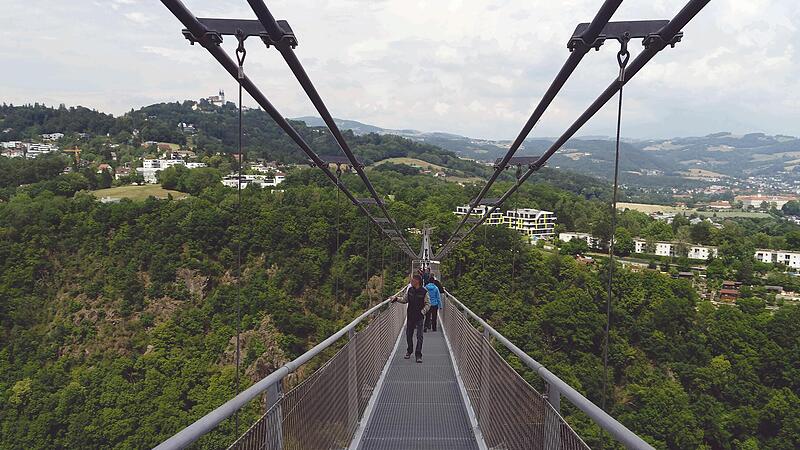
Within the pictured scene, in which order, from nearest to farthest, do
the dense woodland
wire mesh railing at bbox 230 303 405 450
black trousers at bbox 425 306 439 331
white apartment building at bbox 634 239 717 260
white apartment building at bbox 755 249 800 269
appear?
wire mesh railing at bbox 230 303 405 450 < black trousers at bbox 425 306 439 331 < the dense woodland < white apartment building at bbox 755 249 800 269 < white apartment building at bbox 634 239 717 260

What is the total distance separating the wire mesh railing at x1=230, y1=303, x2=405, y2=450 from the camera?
1690mm

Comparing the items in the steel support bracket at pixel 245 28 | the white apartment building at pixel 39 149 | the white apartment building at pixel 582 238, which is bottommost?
the white apartment building at pixel 582 238

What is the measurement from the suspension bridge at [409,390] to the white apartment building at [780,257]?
167 ft

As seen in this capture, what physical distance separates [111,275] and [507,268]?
27.3 m

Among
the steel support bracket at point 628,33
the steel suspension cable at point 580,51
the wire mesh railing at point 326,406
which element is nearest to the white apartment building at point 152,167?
the wire mesh railing at point 326,406

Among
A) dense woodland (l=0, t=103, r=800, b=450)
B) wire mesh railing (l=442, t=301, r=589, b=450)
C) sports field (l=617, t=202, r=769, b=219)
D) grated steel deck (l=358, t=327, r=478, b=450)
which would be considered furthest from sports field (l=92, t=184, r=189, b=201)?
sports field (l=617, t=202, r=769, b=219)

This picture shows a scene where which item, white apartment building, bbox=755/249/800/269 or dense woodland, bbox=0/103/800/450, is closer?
dense woodland, bbox=0/103/800/450

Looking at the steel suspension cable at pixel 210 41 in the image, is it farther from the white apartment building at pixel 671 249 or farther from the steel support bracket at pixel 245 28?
the white apartment building at pixel 671 249

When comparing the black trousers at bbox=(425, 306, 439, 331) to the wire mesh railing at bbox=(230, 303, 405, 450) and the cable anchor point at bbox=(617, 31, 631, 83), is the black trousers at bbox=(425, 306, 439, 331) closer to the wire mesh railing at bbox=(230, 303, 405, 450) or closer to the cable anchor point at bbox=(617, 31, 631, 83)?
the wire mesh railing at bbox=(230, 303, 405, 450)

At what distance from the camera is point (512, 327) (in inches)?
1261

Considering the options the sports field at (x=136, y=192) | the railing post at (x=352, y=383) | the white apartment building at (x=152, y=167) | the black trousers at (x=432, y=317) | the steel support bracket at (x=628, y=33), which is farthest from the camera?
the white apartment building at (x=152, y=167)

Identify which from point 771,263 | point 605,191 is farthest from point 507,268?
point 605,191

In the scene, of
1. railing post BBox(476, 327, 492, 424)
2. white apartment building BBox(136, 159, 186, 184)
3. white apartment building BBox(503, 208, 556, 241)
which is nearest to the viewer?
railing post BBox(476, 327, 492, 424)

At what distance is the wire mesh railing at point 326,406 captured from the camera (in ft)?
5.55
